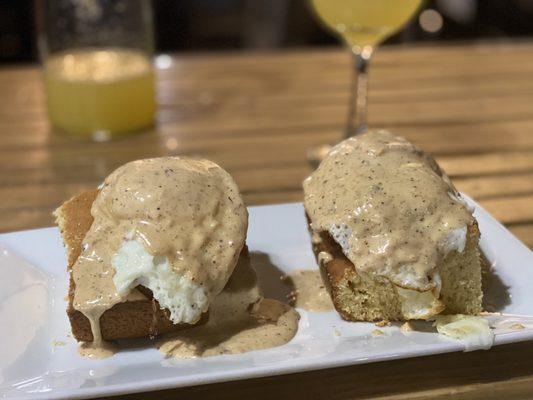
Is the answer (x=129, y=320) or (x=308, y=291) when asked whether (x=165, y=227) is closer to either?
(x=129, y=320)

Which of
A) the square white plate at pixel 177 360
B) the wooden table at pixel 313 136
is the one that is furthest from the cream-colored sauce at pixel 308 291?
the wooden table at pixel 313 136

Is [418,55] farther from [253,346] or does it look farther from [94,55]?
[253,346]

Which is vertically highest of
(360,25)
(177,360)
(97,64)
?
(360,25)

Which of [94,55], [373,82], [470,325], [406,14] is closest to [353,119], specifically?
[406,14]

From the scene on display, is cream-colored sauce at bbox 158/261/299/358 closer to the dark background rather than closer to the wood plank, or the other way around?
the wood plank

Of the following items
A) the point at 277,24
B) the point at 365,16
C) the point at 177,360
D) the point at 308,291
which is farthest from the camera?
the point at 277,24

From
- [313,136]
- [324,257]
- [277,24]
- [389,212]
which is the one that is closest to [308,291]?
[324,257]
